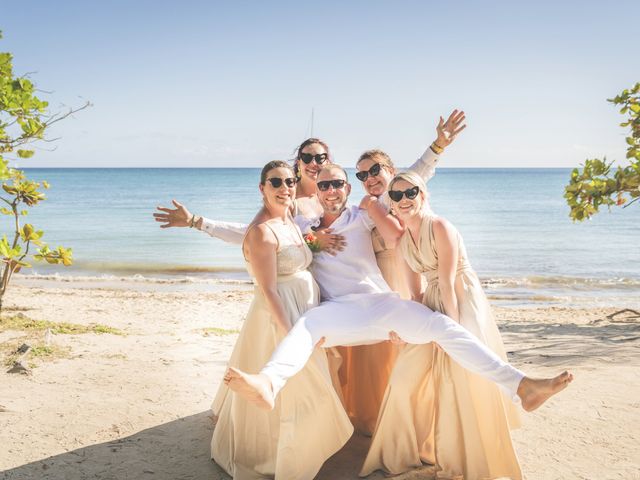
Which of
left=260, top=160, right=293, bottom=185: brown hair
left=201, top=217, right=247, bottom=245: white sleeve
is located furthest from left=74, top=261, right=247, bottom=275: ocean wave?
left=260, top=160, right=293, bottom=185: brown hair

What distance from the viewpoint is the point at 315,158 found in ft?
17.2

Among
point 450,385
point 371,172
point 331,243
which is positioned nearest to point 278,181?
point 331,243

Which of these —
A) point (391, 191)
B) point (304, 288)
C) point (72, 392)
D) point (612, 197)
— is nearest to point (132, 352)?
point (72, 392)

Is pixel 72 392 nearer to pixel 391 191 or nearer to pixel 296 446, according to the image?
pixel 296 446

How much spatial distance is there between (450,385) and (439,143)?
204 cm

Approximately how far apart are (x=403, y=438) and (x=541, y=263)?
15.6 metres

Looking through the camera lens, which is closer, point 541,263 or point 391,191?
point 391,191

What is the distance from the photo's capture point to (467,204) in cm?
4612

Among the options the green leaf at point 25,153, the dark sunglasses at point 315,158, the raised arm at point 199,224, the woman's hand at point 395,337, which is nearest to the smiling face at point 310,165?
the dark sunglasses at point 315,158

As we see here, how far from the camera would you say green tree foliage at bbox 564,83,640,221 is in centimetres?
814

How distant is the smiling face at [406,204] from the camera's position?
4.34m

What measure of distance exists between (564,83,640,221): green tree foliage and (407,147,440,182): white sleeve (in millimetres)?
3994

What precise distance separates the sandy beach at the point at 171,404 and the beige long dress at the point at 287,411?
1.01 ft

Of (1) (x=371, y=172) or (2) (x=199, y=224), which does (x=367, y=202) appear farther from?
(2) (x=199, y=224)
